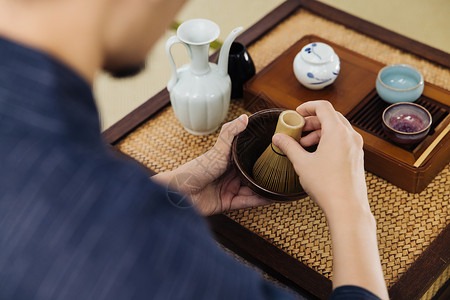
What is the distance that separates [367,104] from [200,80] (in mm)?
415

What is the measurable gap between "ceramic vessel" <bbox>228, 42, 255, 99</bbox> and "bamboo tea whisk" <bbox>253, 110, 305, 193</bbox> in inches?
13.4

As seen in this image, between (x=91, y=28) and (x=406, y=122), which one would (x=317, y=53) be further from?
(x=91, y=28)

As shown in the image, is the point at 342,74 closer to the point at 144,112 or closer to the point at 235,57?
the point at 235,57

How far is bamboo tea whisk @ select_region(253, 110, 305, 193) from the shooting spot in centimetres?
94

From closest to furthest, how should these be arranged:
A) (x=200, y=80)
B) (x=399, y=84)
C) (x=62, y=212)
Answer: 1. (x=62, y=212)
2. (x=200, y=80)
3. (x=399, y=84)

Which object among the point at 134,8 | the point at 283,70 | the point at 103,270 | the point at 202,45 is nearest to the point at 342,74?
the point at 283,70

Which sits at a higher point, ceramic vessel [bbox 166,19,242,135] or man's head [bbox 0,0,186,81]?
man's head [bbox 0,0,186,81]

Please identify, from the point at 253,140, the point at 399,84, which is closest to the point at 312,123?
the point at 253,140

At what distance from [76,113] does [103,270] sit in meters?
0.16

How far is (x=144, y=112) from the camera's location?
52.1 inches

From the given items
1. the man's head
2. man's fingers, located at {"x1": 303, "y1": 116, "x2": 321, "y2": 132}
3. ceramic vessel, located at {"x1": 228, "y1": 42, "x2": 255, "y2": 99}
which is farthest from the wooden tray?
the man's head

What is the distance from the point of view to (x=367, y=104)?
124 cm

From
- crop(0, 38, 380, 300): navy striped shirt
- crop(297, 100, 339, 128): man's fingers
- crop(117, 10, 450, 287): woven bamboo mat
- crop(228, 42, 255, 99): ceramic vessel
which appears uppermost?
crop(0, 38, 380, 300): navy striped shirt

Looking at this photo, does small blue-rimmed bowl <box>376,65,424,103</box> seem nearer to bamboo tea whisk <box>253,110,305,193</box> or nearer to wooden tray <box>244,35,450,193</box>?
wooden tray <box>244,35,450,193</box>
